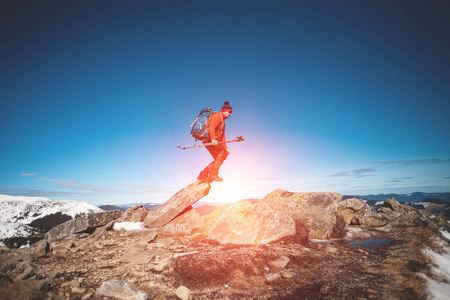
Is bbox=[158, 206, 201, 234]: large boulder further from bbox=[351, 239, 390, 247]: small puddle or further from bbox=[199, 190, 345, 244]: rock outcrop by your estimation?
bbox=[351, 239, 390, 247]: small puddle

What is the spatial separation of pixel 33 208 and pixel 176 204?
27.7 m

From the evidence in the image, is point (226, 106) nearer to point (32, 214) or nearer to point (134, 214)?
point (134, 214)

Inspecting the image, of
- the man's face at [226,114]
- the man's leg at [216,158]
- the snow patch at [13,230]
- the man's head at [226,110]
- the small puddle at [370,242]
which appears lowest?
the snow patch at [13,230]

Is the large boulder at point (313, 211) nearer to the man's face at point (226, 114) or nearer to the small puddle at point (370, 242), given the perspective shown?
the small puddle at point (370, 242)

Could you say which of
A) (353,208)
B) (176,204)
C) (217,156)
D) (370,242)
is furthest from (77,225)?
(353,208)

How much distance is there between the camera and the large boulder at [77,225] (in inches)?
374

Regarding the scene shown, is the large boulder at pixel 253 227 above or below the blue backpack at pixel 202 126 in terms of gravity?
below

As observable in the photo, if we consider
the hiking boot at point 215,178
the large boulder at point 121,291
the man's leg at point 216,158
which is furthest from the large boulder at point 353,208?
the large boulder at point 121,291

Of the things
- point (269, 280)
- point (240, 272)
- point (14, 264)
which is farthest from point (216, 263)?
point (14, 264)

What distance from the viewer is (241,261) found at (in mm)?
5691

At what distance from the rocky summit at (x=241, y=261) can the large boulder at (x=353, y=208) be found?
233 centimetres

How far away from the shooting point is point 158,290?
4.29 m

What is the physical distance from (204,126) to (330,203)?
831cm

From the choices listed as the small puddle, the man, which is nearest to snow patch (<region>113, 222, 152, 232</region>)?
the man
